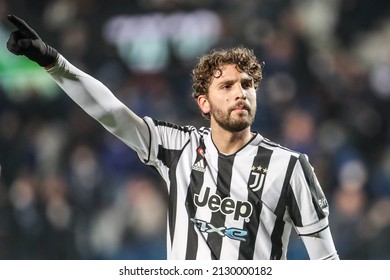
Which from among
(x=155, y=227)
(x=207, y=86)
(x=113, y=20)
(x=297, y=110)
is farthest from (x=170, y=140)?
(x=113, y=20)

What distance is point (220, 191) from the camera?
2.88 metres

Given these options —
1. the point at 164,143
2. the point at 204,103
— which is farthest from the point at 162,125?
the point at 204,103

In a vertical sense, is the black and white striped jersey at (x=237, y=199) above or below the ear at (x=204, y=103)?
below

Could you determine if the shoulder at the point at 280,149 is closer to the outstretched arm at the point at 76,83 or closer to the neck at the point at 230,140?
the neck at the point at 230,140

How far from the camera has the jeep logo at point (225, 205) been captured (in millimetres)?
2801

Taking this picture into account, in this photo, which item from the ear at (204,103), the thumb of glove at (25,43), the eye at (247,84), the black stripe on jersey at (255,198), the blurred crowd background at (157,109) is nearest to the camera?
the thumb of glove at (25,43)

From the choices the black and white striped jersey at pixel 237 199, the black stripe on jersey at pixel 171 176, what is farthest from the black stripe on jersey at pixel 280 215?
the black stripe on jersey at pixel 171 176

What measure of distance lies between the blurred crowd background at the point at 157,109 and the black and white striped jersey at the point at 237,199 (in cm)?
161

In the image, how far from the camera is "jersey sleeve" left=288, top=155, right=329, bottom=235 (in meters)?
2.77

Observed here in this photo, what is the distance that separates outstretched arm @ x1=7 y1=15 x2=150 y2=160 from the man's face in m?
0.35

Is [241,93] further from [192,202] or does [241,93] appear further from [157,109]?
[157,109]

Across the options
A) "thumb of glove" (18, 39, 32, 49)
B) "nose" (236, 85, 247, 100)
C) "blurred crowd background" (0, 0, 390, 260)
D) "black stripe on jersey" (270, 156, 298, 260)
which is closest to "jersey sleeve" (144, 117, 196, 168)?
"nose" (236, 85, 247, 100)

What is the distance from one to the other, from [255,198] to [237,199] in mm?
76
